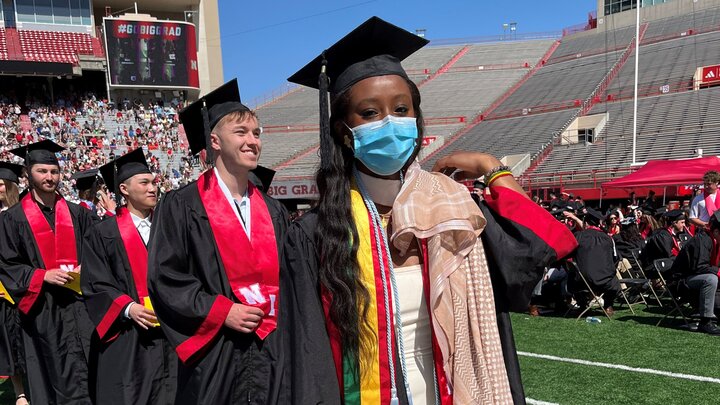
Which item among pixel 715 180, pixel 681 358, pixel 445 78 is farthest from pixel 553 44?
pixel 681 358

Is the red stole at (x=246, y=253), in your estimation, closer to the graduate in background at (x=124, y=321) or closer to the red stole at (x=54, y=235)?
the graduate in background at (x=124, y=321)

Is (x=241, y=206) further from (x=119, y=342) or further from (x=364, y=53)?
(x=119, y=342)

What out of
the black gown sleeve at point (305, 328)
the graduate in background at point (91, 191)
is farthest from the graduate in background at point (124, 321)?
the black gown sleeve at point (305, 328)

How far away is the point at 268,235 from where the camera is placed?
2857mm

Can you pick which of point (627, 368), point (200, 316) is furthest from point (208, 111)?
point (627, 368)

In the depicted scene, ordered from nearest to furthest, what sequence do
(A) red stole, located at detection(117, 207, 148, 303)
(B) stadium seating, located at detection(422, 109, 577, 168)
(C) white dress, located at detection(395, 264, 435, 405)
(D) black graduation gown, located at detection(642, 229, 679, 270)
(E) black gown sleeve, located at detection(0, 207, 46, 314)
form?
(C) white dress, located at detection(395, 264, 435, 405) → (A) red stole, located at detection(117, 207, 148, 303) → (E) black gown sleeve, located at detection(0, 207, 46, 314) → (D) black graduation gown, located at detection(642, 229, 679, 270) → (B) stadium seating, located at detection(422, 109, 577, 168)

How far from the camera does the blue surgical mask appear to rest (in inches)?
67.6

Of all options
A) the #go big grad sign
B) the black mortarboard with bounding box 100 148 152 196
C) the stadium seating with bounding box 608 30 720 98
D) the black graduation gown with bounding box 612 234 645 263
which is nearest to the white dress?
the black mortarboard with bounding box 100 148 152 196

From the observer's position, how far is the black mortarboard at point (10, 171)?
5777 mm

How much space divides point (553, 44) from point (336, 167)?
51966mm

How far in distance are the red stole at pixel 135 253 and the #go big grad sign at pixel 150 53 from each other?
29.9 metres

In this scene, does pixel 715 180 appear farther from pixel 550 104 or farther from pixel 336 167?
pixel 550 104

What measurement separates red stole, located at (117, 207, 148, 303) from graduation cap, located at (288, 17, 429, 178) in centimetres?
241

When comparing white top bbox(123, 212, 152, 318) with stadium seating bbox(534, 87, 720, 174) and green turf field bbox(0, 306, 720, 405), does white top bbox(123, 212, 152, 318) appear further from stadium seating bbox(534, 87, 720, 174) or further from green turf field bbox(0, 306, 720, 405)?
stadium seating bbox(534, 87, 720, 174)
